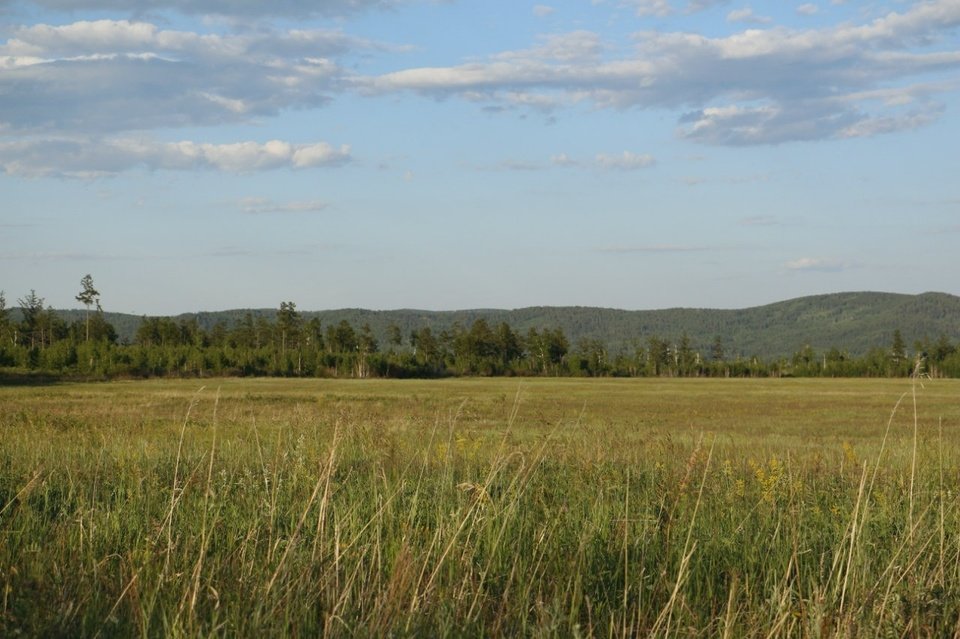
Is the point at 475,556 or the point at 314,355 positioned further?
the point at 314,355

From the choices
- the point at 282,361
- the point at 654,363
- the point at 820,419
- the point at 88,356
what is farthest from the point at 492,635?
the point at 654,363

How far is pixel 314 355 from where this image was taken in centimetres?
12588

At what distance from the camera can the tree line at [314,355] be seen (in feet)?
332

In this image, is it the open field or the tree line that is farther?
the tree line

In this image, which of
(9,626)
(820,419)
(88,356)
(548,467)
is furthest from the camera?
(88,356)

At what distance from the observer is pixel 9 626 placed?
3.89m

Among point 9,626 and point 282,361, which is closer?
point 9,626

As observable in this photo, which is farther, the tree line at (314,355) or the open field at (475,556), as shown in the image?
the tree line at (314,355)

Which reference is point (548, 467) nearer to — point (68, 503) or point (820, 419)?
point (68, 503)

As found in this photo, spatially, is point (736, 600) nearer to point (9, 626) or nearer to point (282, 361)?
point (9, 626)

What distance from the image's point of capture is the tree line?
101 metres

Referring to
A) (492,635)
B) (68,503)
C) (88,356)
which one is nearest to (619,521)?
(492,635)

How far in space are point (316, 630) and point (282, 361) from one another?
11619cm

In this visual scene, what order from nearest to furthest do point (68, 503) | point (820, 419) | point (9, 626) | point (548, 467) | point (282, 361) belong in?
point (9, 626) < point (68, 503) < point (548, 467) < point (820, 419) < point (282, 361)
